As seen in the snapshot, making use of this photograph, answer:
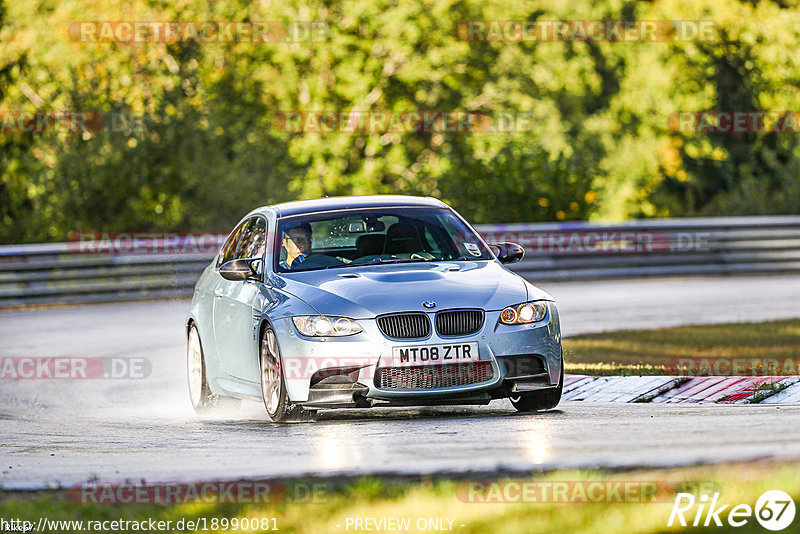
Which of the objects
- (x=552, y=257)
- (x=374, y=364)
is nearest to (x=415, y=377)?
(x=374, y=364)

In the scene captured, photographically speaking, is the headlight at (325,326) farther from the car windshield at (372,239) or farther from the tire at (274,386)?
the car windshield at (372,239)

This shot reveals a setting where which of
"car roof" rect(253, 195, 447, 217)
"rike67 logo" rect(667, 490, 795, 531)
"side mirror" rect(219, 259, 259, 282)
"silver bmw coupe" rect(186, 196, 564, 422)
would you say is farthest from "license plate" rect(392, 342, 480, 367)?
"rike67 logo" rect(667, 490, 795, 531)

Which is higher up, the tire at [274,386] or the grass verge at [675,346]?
the tire at [274,386]

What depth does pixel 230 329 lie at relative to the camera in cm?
1131

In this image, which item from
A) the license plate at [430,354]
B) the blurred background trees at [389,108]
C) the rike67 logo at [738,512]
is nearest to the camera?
the rike67 logo at [738,512]

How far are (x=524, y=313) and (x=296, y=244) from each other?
6.55 feet

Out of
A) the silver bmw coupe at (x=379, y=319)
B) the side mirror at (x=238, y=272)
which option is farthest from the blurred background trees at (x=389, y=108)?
the side mirror at (x=238, y=272)

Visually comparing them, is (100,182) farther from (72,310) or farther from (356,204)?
(356,204)

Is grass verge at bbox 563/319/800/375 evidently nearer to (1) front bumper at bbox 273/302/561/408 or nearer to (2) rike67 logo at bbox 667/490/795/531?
(1) front bumper at bbox 273/302/561/408

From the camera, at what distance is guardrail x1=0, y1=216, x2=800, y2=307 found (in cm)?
2434

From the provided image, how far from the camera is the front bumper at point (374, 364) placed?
9.80 m

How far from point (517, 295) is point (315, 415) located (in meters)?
1.68

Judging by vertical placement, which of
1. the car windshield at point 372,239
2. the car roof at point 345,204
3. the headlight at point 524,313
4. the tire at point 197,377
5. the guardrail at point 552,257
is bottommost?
the guardrail at point 552,257

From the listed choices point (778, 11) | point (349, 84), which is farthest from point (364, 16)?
point (778, 11)
